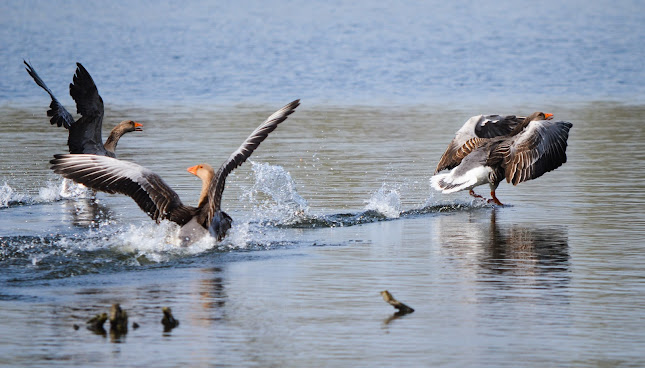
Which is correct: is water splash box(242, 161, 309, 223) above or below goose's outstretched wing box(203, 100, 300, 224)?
below

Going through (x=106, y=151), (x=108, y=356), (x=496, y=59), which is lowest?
(x=108, y=356)

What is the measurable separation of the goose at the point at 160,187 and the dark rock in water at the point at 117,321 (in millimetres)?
2848

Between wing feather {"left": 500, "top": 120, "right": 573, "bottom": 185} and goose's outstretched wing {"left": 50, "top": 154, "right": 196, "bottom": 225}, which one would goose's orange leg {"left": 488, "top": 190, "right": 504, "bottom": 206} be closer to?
wing feather {"left": 500, "top": 120, "right": 573, "bottom": 185}

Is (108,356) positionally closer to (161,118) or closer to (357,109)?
(161,118)

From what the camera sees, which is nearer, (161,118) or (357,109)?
(161,118)

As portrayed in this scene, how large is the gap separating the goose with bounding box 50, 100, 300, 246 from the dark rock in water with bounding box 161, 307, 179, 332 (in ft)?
8.91

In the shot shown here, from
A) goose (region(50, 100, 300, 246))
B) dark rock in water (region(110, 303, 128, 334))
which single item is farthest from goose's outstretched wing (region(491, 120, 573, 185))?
dark rock in water (region(110, 303, 128, 334))

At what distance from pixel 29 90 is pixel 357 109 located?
10.5 m

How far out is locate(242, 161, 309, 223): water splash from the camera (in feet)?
41.6

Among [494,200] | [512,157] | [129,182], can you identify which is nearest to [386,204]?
[494,200]

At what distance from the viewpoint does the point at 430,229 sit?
12.2 meters

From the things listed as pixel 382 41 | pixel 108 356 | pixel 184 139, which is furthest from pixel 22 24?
pixel 108 356

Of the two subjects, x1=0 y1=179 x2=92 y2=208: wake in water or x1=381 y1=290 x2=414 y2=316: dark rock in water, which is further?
x1=0 y1=179 x2=92 y2=208: wake in water

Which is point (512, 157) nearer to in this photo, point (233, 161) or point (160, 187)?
point (233, 161)
